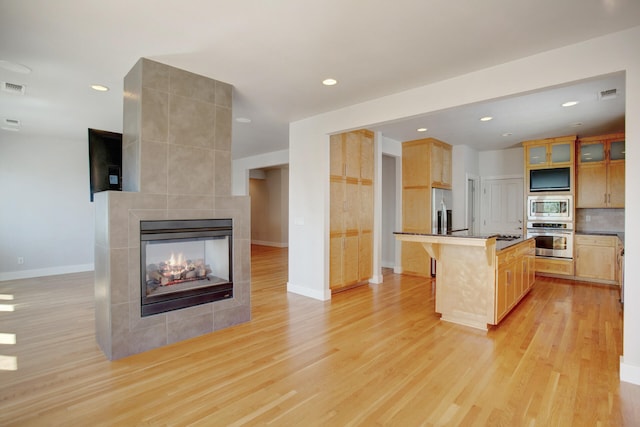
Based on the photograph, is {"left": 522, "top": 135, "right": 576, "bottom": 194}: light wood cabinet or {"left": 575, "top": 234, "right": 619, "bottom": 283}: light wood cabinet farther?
{"left": 522, "top": 135, "right": 576, "bottom": 194}: light wood cabinet

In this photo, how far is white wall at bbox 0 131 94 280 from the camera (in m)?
5.82

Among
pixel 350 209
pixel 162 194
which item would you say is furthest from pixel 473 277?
pixel 162 194

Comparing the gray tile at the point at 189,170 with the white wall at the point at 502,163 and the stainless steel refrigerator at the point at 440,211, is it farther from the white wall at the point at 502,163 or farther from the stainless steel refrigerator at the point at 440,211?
the white wall at the point at 502,163

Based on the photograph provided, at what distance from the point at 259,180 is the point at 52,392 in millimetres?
9633

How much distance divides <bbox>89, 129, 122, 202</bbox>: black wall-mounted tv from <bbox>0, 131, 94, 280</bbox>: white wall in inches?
127

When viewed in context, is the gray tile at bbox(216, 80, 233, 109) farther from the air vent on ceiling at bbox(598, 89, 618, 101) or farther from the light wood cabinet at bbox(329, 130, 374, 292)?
the air vent on ceiling at bbox(598, 89, 618, 101)

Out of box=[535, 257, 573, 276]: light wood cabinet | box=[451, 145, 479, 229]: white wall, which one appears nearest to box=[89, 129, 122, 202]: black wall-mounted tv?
box=[451, 145, 479, 229]: white wall

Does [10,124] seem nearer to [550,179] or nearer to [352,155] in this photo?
[352,155]

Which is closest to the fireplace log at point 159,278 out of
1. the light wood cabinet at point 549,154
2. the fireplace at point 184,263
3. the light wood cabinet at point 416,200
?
the fireplace at point 184,263

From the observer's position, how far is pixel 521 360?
278cm

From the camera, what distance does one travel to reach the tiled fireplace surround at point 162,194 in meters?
2.77

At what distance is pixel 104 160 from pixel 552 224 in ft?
23.7

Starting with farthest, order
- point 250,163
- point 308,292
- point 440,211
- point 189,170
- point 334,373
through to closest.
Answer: point 250,163, point 440,211, point 308,292, point 189,170, point 334,373

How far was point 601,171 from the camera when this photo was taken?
5.68 m
